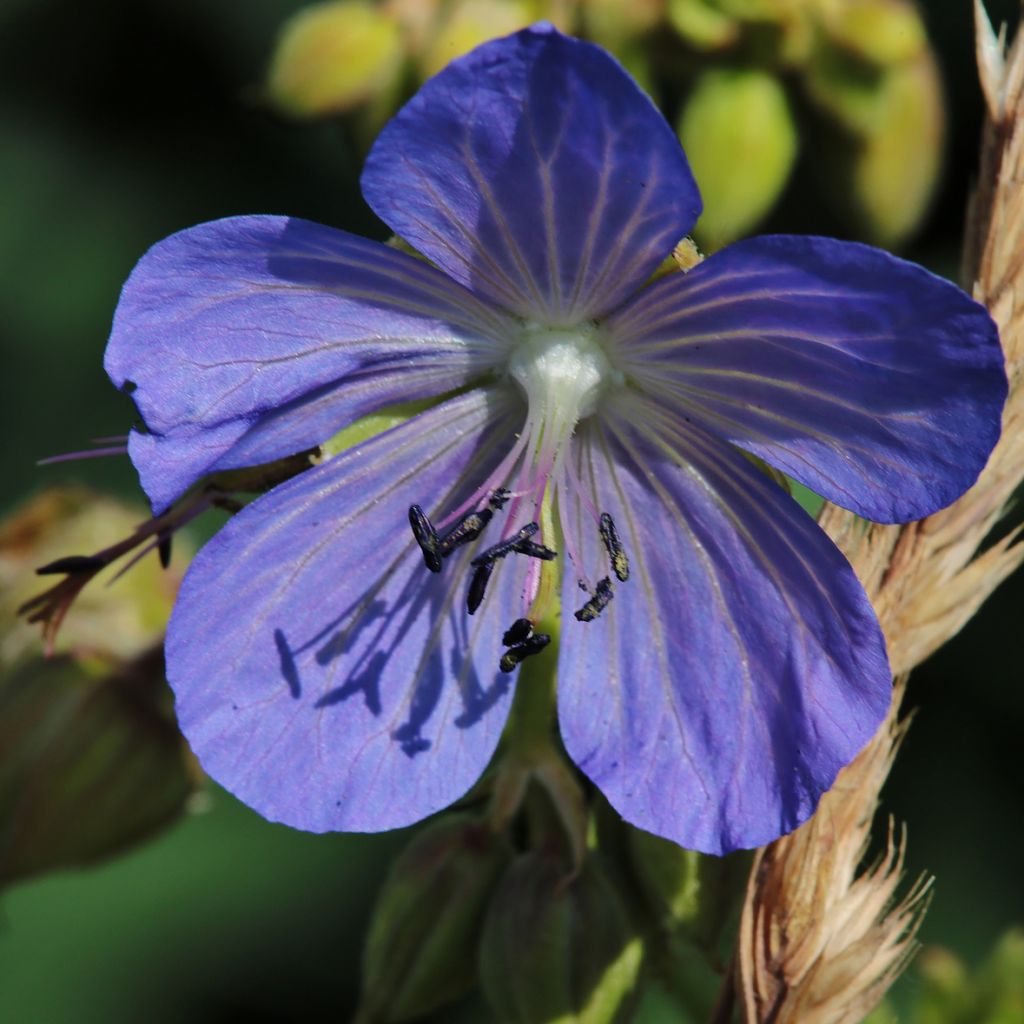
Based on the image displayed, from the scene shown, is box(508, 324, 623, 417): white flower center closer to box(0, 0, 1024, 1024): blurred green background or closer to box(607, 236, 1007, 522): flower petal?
box(607, 236, 1007, 522): flower petal

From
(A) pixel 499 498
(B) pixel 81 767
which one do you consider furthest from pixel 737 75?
(B) pixel 81 767

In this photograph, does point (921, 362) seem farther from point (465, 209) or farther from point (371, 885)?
point (371, 885)

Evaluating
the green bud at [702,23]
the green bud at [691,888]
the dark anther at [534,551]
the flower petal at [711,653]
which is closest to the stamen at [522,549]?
the dark anther at [534,551]

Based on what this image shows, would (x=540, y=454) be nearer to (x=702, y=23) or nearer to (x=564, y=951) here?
(x=564, y=951)

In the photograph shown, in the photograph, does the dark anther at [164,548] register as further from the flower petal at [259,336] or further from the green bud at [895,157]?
the green bud at [895,157]

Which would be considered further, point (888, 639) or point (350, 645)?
point (350, 645)

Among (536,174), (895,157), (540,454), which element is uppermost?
(536,174)

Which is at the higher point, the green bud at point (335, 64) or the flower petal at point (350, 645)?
the green bud at point (335, 64)
